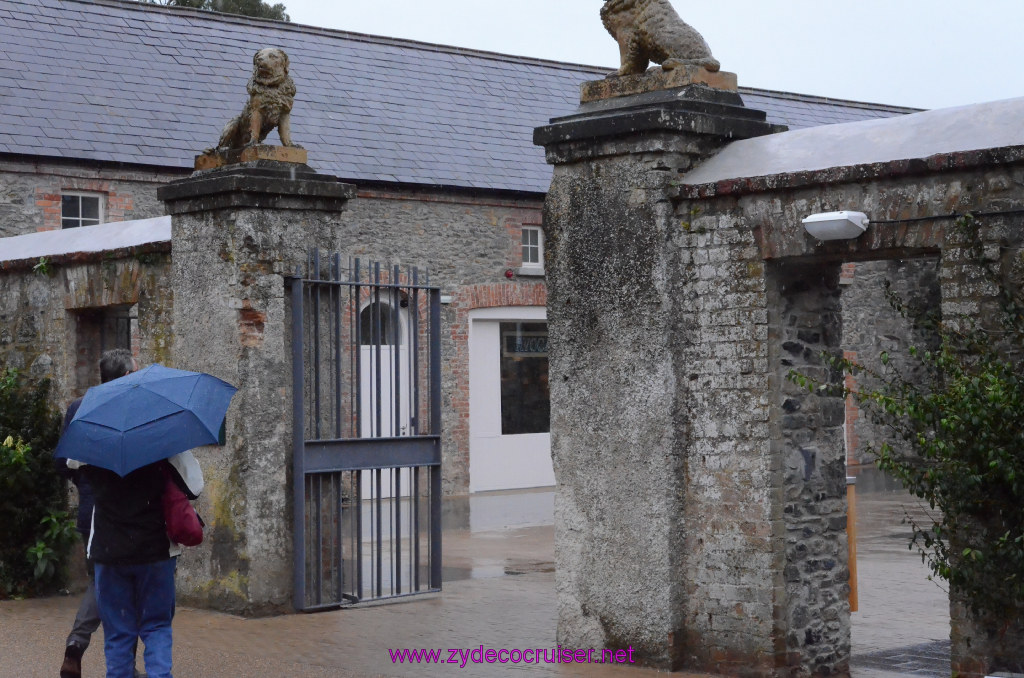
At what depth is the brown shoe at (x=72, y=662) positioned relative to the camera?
7.23 m

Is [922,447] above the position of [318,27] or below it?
below

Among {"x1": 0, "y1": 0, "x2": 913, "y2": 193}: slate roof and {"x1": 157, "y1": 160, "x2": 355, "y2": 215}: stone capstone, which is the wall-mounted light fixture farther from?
{"x1": 0, "y1": 0, "x2": 913, "y2": 193}: slate roof

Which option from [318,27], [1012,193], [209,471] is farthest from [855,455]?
[1012,193]

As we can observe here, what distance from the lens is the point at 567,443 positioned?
25.9ft

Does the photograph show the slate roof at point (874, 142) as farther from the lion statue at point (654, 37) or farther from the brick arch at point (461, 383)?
the brick arch at point (461, 383)

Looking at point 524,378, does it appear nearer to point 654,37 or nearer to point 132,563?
point 654,37

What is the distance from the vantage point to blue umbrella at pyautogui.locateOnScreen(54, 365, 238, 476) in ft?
19.2

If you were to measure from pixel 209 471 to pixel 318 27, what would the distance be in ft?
44.0

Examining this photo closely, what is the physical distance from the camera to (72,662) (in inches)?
286

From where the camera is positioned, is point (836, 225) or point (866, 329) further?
point (866, 329)

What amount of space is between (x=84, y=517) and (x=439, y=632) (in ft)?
9.08

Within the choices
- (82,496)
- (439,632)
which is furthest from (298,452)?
(82,496)

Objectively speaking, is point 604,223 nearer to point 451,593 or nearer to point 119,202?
point 451,593

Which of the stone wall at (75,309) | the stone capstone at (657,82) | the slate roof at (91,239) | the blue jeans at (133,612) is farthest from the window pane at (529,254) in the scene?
the blue jeans at (133,612)
